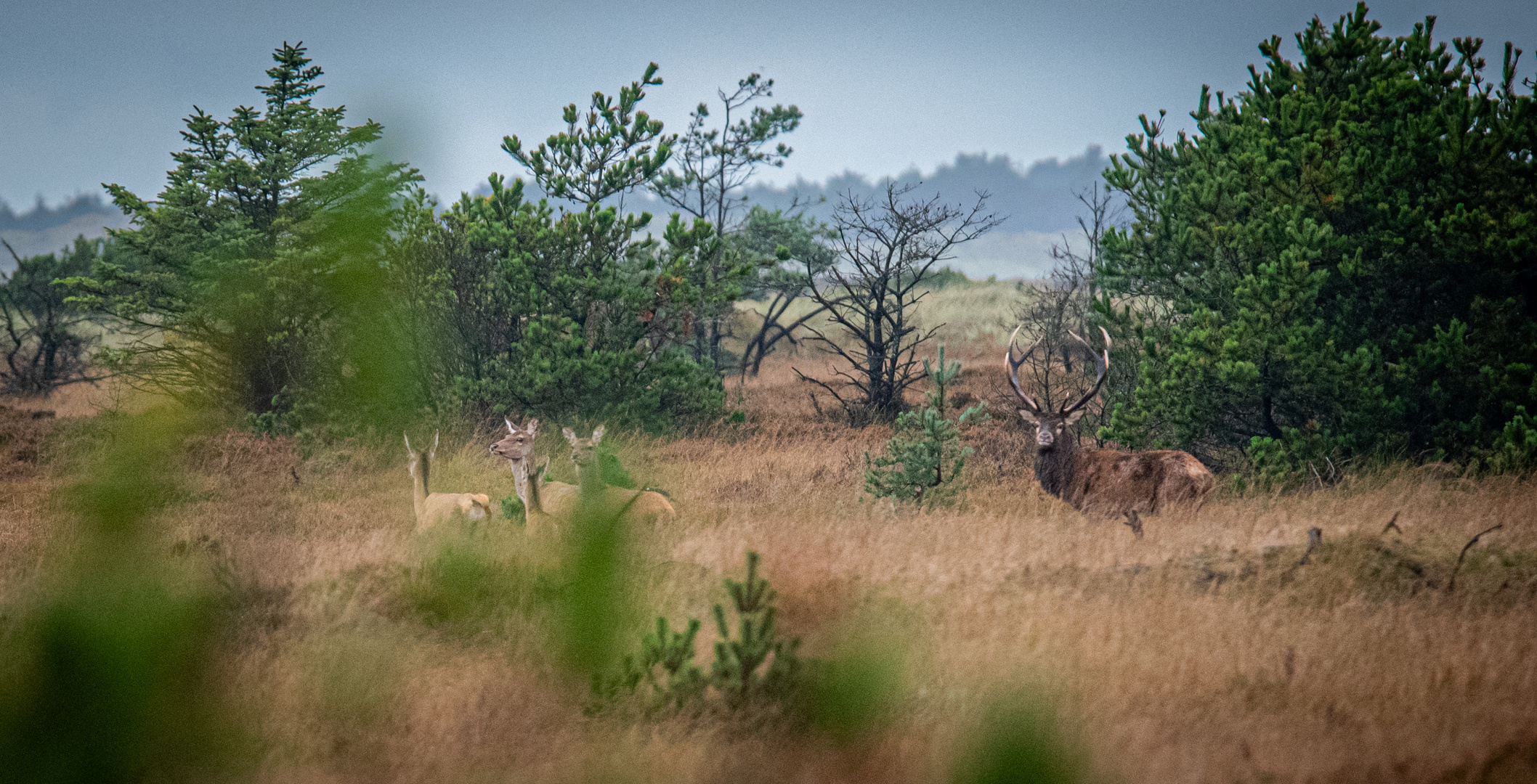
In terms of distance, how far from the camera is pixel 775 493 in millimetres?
11039

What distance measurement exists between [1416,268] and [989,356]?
16202 millimetres

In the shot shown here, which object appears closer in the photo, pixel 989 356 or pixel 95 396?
pixel 95 396

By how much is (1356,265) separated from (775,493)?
7098 mm

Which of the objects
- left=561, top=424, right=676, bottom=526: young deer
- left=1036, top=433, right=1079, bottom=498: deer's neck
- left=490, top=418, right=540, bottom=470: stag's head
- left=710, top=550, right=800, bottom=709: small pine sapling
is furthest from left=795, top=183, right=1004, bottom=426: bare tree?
left=710, top=550, right=800, bottom=709: small pine sapling

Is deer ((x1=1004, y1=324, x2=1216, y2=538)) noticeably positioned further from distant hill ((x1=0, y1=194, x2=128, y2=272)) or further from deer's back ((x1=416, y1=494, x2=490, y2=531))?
distant hill ((x1=0, y1=194, x2=128, y2=272))

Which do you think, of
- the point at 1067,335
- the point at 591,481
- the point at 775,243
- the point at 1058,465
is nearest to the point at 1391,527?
the point at 1058,465

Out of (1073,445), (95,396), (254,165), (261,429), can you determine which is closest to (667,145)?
(254,165)

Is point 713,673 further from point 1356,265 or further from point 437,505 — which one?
point 1356,265

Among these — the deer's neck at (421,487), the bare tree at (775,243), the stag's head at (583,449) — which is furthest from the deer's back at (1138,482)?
the bare tree at (775,243)

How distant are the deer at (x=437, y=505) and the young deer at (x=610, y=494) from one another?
0.98 metres

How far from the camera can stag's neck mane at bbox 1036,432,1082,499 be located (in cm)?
956

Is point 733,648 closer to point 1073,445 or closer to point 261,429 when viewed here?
point 1073,445

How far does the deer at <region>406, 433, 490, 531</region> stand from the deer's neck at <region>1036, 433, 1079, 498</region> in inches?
223

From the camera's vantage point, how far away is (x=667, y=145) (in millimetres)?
15781
